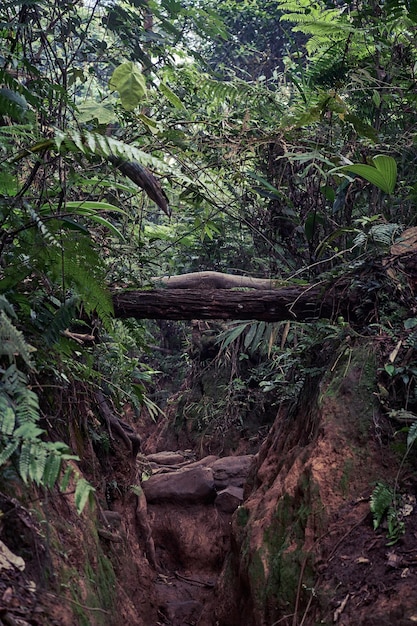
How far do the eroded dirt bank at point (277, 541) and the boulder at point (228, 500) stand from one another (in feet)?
4.98

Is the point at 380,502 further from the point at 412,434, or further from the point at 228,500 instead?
the point at 228,500

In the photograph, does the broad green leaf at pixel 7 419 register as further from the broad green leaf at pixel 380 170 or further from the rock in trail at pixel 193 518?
the rock in trail at pixel 193 518

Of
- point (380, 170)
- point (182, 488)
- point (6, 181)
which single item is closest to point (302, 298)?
point (380, 170)

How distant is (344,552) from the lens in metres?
3.86

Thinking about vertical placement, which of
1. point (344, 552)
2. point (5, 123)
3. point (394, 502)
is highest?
point (5, 123)

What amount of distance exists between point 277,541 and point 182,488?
157 inches

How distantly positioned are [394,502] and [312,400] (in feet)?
4.87

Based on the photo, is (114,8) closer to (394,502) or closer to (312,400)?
(312,400)

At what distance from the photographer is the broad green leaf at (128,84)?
3.47 metres

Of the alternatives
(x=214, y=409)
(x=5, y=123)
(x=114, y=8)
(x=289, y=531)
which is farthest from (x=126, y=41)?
(x=214, y=409)

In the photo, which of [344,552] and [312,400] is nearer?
[344,552]

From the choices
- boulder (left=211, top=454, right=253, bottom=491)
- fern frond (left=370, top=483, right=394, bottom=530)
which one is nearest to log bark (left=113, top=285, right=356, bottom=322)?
fern frond (left=370, top=483, right=394, bottom=530)

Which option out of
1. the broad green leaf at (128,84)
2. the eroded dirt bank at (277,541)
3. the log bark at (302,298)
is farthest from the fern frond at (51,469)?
the log bark at (302,298)

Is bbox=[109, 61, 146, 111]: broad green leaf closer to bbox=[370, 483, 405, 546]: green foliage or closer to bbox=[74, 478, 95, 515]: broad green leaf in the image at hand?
bbox=[74, 478, 95, 515]: broad green leaf
